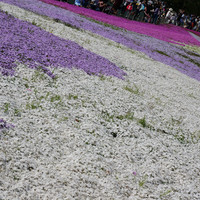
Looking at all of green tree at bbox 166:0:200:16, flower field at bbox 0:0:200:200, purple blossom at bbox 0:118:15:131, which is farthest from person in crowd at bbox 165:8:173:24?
purple blossom at bbox 0:118:15:131

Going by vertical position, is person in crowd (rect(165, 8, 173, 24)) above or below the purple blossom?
above

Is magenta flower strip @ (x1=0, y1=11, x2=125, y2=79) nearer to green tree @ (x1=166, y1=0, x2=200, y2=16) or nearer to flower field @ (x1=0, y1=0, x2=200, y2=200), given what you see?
flower field @ (x1=0, y1=0, x2=200, y2=200)

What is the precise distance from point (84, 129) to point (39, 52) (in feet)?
19.7

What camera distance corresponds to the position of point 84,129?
845cm

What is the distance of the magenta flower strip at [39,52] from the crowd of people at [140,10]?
104 feet

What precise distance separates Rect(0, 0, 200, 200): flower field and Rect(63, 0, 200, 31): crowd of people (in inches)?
1350

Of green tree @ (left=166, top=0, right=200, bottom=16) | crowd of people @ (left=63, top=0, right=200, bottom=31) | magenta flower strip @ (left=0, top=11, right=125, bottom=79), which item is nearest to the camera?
magenta flower strip @ (left=0, top=11, right=125, bottom=79)

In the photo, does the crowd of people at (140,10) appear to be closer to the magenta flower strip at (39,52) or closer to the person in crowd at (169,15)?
the person in crowd at (169,15)

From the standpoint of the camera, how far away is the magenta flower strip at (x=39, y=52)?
11.2m

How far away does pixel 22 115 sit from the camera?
7.82m

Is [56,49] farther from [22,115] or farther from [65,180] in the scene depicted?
[65,180]

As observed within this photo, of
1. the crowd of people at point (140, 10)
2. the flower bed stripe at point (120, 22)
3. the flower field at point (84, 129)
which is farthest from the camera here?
the crowd of people at point (140, 10)

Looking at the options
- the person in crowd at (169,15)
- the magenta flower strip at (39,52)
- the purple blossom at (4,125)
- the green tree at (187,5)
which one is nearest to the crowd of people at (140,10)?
the person in crowd at (169,15)

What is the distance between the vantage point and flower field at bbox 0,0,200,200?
243 inches
